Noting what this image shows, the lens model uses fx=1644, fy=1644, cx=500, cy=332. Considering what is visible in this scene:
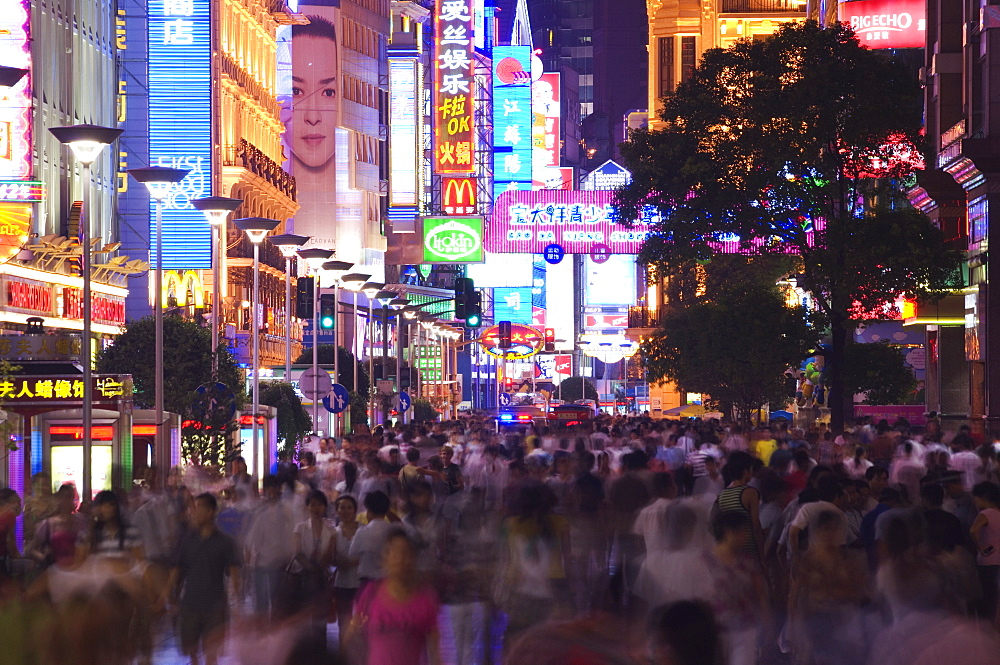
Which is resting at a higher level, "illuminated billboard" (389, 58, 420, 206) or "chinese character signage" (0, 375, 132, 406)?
"illuminated billboard" (389, 58, 420, 206)

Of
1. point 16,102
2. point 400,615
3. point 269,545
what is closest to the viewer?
point 400,615

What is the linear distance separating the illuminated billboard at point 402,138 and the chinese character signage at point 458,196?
1308 cm

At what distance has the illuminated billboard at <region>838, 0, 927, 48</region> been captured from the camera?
174 ft

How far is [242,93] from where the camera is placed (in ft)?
201

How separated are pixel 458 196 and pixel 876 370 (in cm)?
5191

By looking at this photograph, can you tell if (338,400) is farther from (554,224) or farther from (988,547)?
(554,224)

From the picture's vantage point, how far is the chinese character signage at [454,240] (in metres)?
69.1

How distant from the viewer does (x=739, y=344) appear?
148 feet

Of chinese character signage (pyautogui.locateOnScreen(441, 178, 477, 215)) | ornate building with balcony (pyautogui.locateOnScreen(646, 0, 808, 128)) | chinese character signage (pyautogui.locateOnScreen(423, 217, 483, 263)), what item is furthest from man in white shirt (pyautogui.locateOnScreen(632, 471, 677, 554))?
ornate building with balcony (pyautogui.locateOnScreen(646, 0, 808, 128))

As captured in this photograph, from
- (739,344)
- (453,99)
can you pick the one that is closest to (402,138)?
(453,99)

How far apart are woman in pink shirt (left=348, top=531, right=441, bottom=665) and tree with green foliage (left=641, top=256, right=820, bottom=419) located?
1225 inches

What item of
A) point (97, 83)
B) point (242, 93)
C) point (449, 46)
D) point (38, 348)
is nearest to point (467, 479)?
point (38, 348)

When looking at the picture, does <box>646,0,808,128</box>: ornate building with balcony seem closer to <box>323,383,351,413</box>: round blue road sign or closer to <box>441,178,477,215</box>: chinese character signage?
<box>441,178,477,215</box>: chinese character signage

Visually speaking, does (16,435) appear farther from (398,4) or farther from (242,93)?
(398,4)
